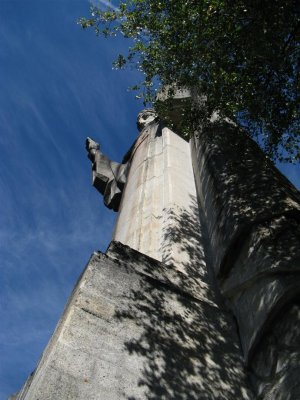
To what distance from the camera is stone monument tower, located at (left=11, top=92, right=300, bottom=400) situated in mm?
4570

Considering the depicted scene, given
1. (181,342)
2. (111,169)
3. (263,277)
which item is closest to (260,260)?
(263,277)

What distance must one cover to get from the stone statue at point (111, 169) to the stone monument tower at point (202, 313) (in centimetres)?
756

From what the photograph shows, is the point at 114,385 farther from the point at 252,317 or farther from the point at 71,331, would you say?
the point at 252,317

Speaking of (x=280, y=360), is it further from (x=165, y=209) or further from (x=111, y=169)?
(x=111, y=169)

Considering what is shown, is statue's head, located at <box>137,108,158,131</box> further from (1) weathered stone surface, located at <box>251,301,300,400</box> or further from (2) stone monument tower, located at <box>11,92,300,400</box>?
(1) weathered stone surface, located at <box>251,301,300,400</box>

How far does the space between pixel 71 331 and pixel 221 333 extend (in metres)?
2.21

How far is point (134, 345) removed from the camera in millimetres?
5094

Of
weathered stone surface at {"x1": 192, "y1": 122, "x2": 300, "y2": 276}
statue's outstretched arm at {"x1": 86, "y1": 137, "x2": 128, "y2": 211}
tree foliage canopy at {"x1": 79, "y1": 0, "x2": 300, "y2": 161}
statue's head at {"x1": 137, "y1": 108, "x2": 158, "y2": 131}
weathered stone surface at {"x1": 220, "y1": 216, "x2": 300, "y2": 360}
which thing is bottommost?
weathered stone surface at {"x1": 220, "y1": 216, "x2": 300, "y2": 360}

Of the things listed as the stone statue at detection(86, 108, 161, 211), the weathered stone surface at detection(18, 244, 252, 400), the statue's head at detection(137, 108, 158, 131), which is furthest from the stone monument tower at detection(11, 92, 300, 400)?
the statue's head at detection(137, 108, 158, 131)

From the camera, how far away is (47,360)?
4449 mm

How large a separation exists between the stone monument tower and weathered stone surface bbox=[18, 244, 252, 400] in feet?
0.04

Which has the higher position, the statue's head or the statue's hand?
the statue's head

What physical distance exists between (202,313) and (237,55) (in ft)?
16.9

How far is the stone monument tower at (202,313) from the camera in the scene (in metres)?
4.57
